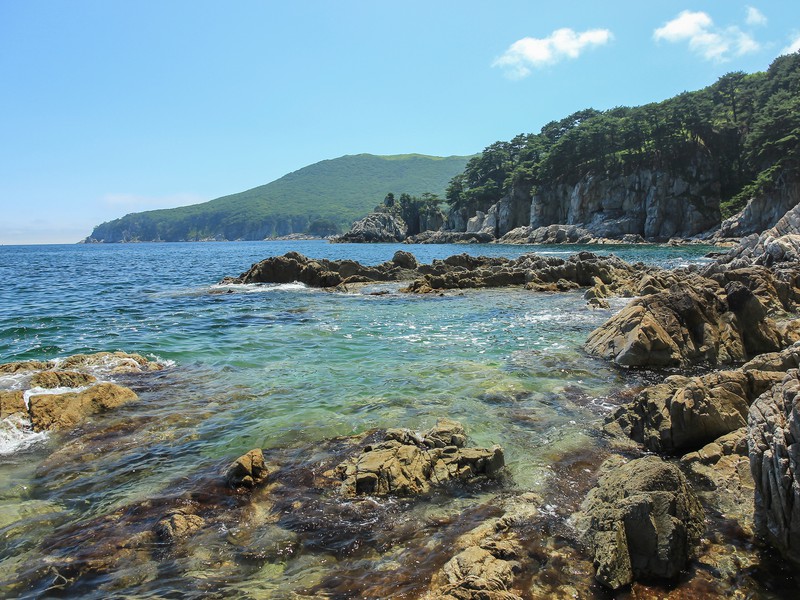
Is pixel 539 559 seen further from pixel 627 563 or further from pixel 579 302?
pixel 579 302

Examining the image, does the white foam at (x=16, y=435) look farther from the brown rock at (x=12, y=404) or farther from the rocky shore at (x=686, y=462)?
the rocky shore at (x=686, y=462)

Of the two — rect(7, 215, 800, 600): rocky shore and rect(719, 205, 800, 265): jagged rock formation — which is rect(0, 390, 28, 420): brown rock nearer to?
rect(7, 215, 800, 600): rocky shore

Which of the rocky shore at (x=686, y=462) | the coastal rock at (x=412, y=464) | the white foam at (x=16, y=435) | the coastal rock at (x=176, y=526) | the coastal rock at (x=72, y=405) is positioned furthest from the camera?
the coastal rock at (x=72, y=405)

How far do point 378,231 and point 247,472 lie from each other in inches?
5762

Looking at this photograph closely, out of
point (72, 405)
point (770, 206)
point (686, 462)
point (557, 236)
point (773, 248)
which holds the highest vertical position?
point (770, 206)

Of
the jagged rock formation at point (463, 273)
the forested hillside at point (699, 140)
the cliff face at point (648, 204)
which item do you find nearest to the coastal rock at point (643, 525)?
the jagged rock formation at point (463, 273)

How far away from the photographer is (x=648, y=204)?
9812 centimetres

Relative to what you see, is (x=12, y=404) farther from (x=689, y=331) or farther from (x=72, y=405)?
→ (x=689, y=331)

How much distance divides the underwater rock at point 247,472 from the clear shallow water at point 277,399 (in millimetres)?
1081

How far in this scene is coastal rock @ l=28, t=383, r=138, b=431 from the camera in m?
10.4

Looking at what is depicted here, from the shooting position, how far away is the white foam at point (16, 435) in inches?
374

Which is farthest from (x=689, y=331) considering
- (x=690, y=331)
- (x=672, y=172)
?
(x=672, y=172)

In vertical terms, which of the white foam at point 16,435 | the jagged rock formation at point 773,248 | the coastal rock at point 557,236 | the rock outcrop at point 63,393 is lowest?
the white foam at point 16,435

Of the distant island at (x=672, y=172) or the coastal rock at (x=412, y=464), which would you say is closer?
the coastal rock at (x=412, y=464)
